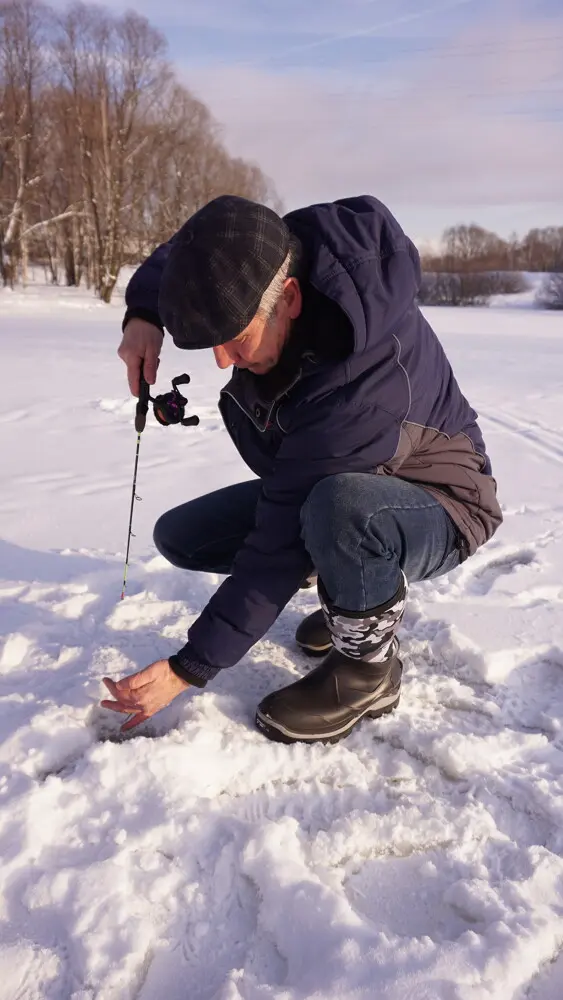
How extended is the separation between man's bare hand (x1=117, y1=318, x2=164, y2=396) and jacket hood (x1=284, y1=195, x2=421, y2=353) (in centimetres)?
51

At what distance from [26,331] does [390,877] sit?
445 inches

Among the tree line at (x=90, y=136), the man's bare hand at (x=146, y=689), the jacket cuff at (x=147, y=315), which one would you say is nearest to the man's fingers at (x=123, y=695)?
the man's bare hand at (x=146, y=689)

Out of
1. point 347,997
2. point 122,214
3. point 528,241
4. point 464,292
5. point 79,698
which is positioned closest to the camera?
point 347,997

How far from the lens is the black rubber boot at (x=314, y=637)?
203 centimetres

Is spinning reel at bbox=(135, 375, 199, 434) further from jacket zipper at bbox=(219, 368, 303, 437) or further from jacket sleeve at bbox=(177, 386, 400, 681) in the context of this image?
jacket sleeve at bbox=(177, 386, 400, 681)

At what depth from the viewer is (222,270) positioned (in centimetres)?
133

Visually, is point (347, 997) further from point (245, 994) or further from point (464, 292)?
point (464, 292)

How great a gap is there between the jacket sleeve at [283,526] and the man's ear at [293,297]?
0.62 ft

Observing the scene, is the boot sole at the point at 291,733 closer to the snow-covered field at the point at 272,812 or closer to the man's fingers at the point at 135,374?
the snow-covered field at the point at 272,812

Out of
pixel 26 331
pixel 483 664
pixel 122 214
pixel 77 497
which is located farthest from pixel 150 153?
pixel 483 664

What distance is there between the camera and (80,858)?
134 centimetres

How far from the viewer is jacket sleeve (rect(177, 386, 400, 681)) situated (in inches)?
59.2

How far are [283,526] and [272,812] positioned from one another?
605 millimetres

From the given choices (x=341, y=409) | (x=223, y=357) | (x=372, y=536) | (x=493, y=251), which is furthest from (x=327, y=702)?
(x=493, y=251)
